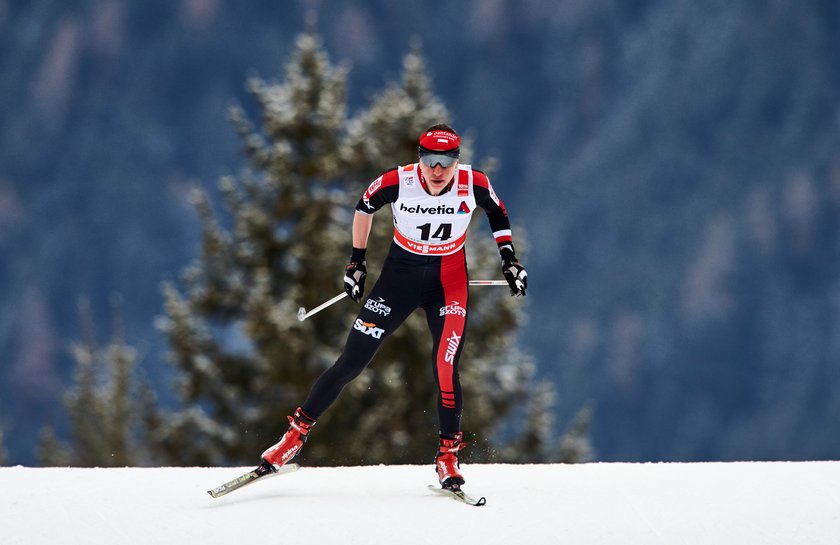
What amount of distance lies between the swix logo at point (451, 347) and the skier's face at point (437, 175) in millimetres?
912

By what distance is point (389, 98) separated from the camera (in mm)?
21391

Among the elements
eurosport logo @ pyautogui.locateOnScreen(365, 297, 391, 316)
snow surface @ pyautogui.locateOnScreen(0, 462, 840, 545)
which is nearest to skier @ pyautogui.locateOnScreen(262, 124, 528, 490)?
eurosport logo @ pyautogui.locateOnScreen(365, 297, 391, 316)

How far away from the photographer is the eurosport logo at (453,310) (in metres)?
6.18

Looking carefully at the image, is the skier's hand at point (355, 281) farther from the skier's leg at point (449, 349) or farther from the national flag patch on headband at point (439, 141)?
the national flag patch on headband at point (439, 141)

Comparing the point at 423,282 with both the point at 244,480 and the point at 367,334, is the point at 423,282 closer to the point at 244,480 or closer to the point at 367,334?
the point at 367,334

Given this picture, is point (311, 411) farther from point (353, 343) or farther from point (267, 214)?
point (267, 214)

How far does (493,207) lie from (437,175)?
1.89 ft

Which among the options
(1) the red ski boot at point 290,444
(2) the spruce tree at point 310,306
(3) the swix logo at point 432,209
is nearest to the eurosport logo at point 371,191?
(3) the swix logo at point 432,209

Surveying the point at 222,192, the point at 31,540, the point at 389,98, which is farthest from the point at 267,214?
the point at 31,540

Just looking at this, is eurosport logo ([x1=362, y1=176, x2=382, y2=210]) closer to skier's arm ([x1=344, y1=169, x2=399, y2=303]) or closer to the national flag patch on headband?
skier's arm ([x1=344, y1=169, x2=399, y2=303])

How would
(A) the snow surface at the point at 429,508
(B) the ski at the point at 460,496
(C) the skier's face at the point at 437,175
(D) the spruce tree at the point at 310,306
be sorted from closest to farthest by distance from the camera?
1. (A) the snow surface at the point at 429,508
2. (B) the ski at the point at 460,496
3. (C) the skier's face at the point at 437,175
4. (D) the spruce tree at the point at 310,306

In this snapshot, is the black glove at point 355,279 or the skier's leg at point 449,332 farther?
the black glove at point 355,279

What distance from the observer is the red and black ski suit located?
241 inches

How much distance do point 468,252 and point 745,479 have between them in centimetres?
1287
